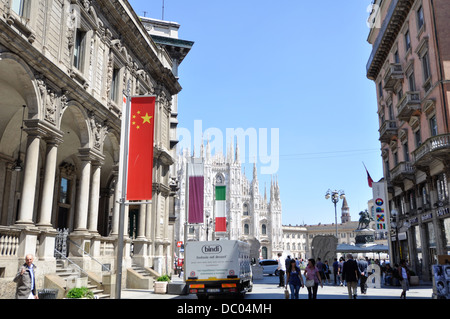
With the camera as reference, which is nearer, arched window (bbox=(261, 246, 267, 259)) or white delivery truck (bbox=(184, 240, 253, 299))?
white delivery truck (bbox=(184, 240, 253, 299))

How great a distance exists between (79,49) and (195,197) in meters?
9.45

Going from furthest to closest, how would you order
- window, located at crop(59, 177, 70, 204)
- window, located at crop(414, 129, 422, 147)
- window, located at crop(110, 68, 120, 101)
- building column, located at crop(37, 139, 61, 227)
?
window, located at crop(414, 129, 422, 147) < window, located at crop(59, 177, 70, 204) < window, located at crop(110, 68, 120, 101) < building column, located at crop(37, 139, 61, 227)

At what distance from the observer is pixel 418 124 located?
2961 centimetres

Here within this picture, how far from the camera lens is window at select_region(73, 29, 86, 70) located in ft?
59.2

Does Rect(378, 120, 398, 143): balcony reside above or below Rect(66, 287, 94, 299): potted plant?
above

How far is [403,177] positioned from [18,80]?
2751cm

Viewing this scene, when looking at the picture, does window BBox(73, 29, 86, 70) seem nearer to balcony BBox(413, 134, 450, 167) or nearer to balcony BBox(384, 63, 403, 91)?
balcony BBox(413, 134, 450, 167)

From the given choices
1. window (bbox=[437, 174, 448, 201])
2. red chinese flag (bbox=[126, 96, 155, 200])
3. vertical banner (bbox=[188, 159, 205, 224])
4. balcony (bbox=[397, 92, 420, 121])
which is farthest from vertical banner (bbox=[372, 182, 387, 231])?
red chinese flag (bbox=[126, 96, 155, 200])

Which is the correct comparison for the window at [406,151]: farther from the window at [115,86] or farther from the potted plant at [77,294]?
the potted plant at [77,294]

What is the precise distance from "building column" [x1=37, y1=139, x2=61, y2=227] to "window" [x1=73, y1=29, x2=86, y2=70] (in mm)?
4355

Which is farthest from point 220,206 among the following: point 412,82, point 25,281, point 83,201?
point 25,281

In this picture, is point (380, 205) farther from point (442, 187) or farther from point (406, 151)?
point (442, 187)

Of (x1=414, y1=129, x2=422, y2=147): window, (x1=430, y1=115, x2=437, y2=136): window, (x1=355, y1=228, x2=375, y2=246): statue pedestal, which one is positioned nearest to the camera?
(x1=430, y1=115, x2=437, y2=136): window
